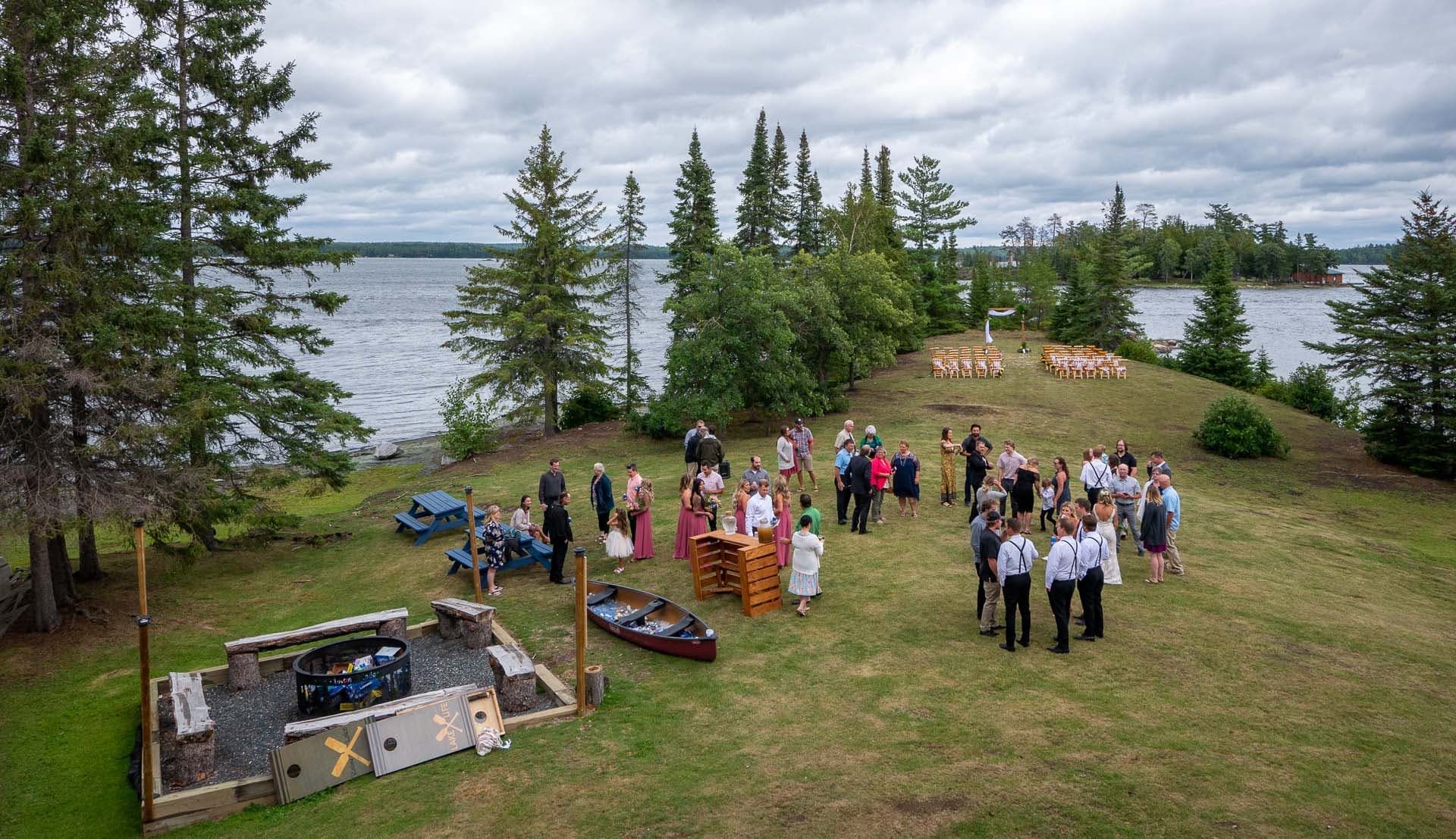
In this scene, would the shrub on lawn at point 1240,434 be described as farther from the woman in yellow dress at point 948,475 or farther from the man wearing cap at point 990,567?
the man wearing cap at point 990,567

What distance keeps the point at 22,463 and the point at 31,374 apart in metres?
1.34

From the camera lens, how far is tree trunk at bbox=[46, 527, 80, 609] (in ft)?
43.8

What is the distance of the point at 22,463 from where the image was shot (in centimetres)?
1166

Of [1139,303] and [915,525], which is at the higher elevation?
[1139,303]

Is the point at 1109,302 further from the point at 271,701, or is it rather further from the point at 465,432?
the point at 271,701

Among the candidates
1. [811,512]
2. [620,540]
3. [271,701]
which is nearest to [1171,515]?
[811,512]

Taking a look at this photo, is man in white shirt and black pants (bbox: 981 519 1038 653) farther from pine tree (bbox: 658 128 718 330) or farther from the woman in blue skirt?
pine tree (bbox: 658 128 718 330)

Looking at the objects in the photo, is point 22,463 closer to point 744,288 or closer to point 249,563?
point 249,563

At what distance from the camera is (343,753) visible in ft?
26.9

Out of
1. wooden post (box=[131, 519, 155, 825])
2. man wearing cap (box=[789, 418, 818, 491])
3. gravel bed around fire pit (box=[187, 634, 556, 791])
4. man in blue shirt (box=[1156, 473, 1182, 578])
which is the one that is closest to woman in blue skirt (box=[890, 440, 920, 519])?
man wearing cap (box=[789, 418, 818, 491])

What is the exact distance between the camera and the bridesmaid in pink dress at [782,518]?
1363 cm

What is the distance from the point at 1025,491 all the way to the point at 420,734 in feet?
35.4

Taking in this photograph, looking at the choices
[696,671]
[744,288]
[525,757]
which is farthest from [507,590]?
[744,288]

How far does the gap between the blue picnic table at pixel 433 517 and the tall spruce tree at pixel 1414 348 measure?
2678 centimetres
